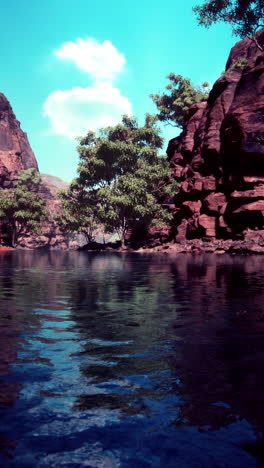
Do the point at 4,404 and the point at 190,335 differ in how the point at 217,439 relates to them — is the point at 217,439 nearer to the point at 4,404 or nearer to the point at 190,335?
the point at 4,404

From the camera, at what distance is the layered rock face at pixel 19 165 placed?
77188mm

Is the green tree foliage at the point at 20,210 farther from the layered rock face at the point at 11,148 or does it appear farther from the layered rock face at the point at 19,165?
the layered rock face at the point at 11,148

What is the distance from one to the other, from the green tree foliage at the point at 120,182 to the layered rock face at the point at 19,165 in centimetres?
2465

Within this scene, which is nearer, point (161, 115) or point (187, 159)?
point (187, 159)

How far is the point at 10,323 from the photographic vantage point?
482 cm

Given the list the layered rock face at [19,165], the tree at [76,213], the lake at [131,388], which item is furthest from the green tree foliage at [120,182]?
the lake at [131,388]

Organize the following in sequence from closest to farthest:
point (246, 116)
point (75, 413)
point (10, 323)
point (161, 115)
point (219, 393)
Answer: point (75, 413)
point (219, 393)
point (10, 323)
point (246, 116)
point (161, 115)

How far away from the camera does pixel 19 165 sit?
8281 cm

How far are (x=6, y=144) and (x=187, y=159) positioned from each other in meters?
65.5

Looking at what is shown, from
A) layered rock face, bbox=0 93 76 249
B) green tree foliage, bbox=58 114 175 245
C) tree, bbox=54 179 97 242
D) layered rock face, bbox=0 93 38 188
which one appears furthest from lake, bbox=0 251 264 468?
layered rock face, bbox=0 93 38 188

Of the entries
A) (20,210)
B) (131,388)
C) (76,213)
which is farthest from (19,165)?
(131,388)

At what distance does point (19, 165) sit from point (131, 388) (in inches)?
3371

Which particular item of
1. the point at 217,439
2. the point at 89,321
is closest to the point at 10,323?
the point at 89,321

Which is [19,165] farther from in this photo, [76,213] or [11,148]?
[76,213]
